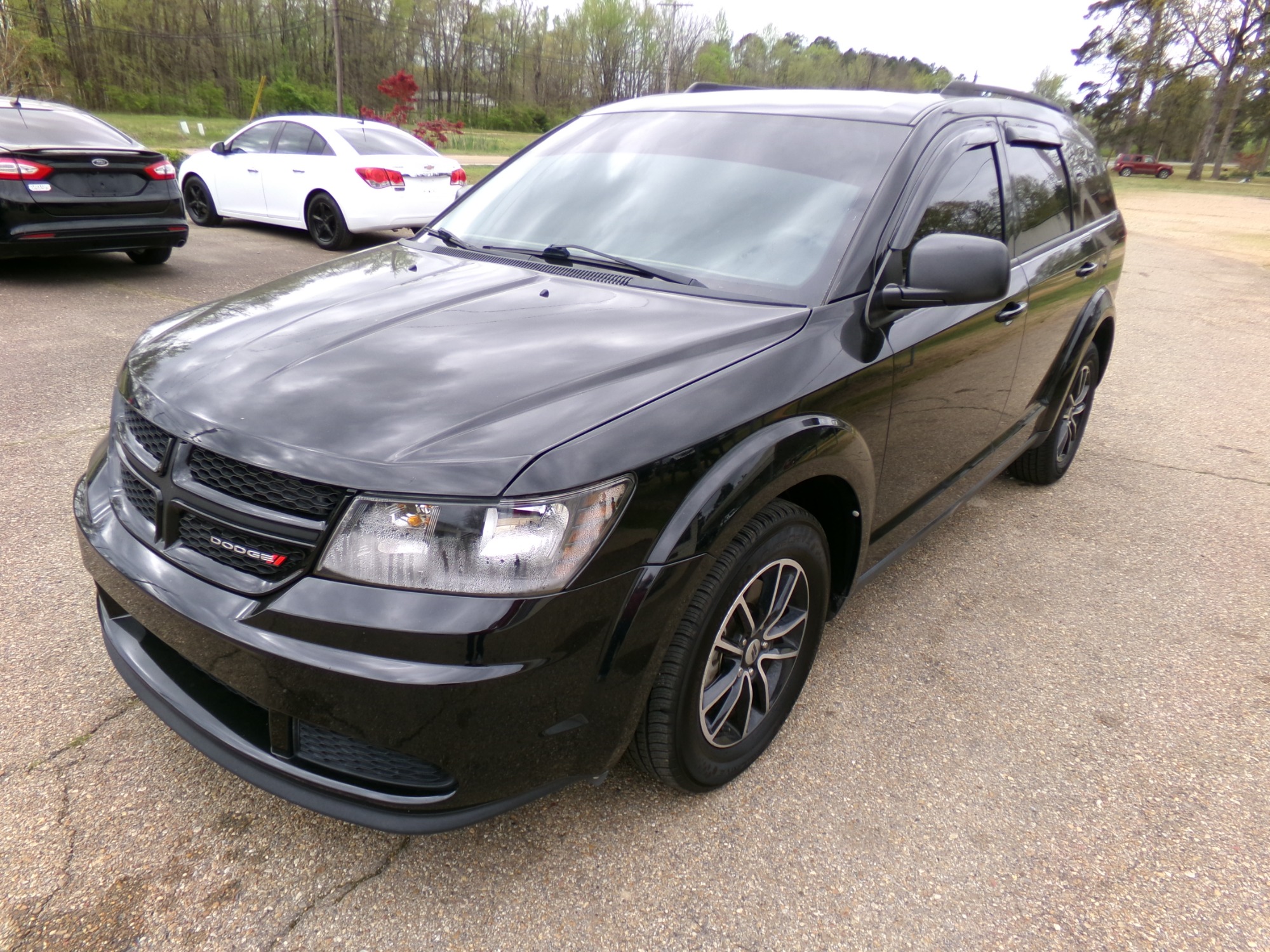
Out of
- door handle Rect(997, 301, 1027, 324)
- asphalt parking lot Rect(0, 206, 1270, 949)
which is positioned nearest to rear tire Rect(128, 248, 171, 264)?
asphalt parking lot Rect(0, 206, 1270, 949)

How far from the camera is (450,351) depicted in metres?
2.05

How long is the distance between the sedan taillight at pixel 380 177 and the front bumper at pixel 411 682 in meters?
8.52

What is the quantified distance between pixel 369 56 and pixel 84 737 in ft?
211

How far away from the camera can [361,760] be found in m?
1.78

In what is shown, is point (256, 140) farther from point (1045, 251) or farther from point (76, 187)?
point (1045, 251)

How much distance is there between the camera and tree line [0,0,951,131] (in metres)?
44.6

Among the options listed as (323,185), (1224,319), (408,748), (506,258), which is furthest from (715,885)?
(1224,319)

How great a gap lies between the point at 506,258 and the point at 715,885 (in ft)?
6.35

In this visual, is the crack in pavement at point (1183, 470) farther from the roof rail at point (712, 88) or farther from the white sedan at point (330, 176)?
the white sedan at point (330, 176)

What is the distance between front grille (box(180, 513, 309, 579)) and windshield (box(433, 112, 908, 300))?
1385 mm

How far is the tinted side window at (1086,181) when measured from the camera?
404 centimetres


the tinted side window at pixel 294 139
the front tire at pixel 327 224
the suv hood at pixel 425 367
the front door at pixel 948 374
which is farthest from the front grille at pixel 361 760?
the tinted side window at pixel 294 139

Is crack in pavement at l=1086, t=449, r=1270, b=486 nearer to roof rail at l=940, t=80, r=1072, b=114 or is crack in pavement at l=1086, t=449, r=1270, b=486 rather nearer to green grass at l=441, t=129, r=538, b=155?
roof rail at l=940, t=80, r=1072, b=114

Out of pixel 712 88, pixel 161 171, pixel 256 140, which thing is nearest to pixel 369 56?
pixel 256 140
